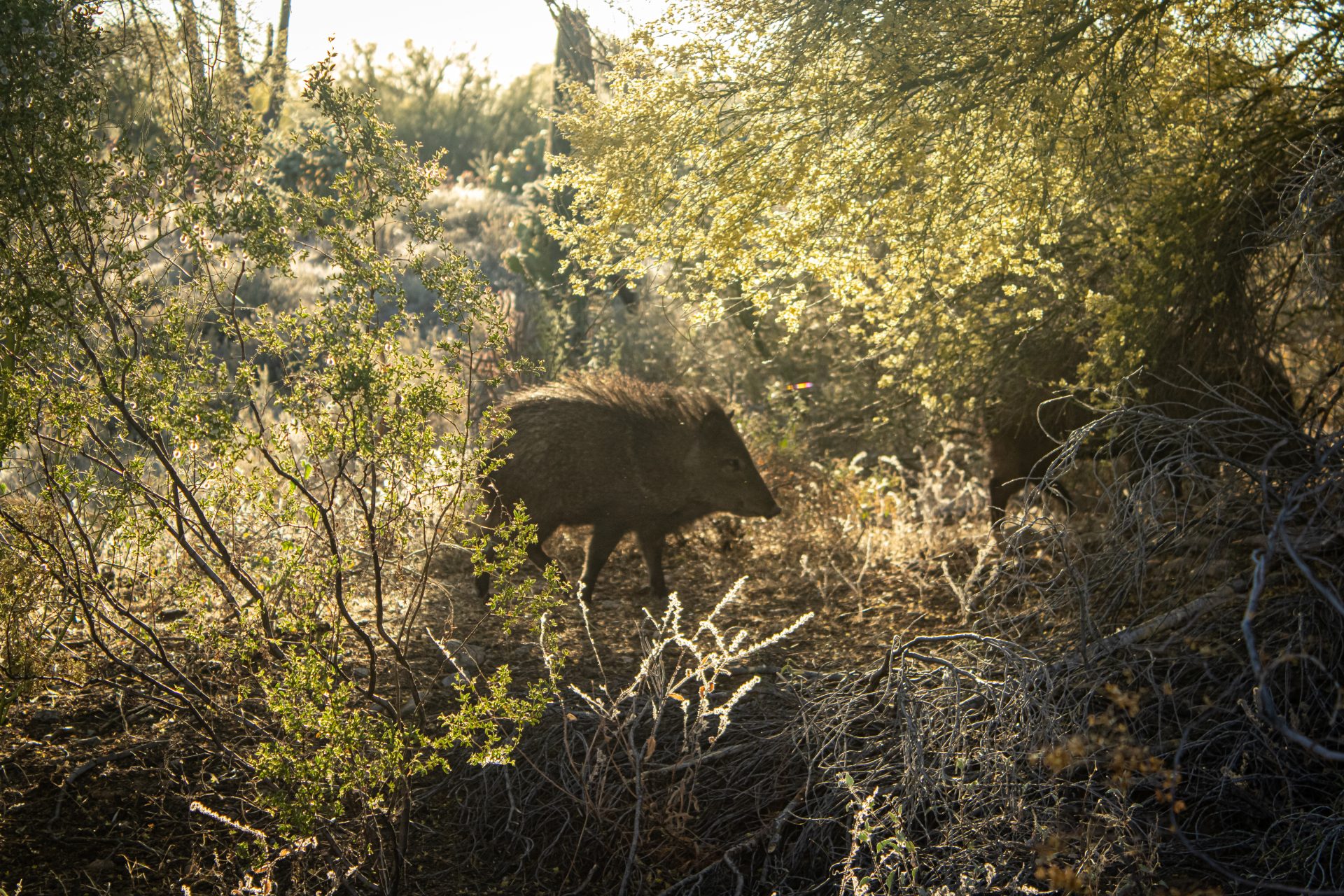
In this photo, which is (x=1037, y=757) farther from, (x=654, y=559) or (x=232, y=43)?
(x=232, y=43)

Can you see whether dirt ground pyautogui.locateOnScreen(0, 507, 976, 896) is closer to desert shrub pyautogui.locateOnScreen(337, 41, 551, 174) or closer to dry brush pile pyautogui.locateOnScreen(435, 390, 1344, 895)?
dry brush pile pyautogui.locateOnScreen(435, 390, 1344, 895)

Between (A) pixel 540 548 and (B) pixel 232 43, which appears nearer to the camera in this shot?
(B) pixel 232 43

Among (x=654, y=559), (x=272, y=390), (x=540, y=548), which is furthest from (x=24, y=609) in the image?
(x=654, y=559)

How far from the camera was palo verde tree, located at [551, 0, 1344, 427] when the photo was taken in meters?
4.78

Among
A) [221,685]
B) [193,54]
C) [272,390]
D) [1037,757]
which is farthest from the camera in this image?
[193,54]

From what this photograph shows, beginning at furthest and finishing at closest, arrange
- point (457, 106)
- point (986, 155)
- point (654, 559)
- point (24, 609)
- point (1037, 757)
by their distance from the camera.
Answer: point (457, 106) → point (654, 559) → point (986, 155) → point (24, 609) → point (1037, 757)

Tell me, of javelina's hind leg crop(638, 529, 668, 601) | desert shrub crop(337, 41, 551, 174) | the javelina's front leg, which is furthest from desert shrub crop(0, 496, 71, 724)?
desert shrub crop(337, 41, 551, 174)

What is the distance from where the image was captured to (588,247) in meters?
5.75

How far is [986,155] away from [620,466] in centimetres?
257

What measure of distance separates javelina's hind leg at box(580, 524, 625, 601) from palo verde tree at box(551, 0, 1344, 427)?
143cm

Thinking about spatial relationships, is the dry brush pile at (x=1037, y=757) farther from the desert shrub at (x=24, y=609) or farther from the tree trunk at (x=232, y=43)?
the tree trunk at (x=232, y=43)

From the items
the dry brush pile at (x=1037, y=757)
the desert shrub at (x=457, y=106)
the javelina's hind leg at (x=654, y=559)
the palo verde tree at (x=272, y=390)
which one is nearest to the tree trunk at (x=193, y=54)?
the palo verde tree at (x=272, y=390)

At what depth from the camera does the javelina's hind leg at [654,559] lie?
6449mm

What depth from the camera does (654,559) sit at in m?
6.48
